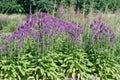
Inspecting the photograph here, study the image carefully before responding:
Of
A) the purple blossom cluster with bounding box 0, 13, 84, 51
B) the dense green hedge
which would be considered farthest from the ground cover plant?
the dense green hedge

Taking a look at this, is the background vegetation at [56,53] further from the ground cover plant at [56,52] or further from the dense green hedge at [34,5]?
the dense green hedge at [34,5]

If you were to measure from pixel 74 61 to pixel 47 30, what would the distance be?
79 cm

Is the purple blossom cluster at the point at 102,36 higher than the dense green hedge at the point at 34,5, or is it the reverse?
the purple blossom cluster at the point at 102,36

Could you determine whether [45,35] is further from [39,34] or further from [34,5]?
[34,5]

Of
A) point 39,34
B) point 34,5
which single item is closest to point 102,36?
point 39,34

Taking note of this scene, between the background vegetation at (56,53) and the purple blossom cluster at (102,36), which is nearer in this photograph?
the background vegetation at (56,53)

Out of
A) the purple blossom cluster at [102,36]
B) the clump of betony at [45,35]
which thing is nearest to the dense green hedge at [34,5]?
the purple blossom cluster at [102,36]

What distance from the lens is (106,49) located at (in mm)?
5820

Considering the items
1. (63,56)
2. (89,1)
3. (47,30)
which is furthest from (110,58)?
(89,1)

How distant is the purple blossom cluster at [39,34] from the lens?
533 cm

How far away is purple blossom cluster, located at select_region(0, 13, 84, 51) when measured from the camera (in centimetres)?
533

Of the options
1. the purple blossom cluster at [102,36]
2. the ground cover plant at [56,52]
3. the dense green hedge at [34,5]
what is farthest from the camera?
the dense green hedge at [34,5]

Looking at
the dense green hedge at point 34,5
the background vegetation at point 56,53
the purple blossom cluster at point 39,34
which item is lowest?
the dense green hedge at point 34,5

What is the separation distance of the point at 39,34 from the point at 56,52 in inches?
20.6
